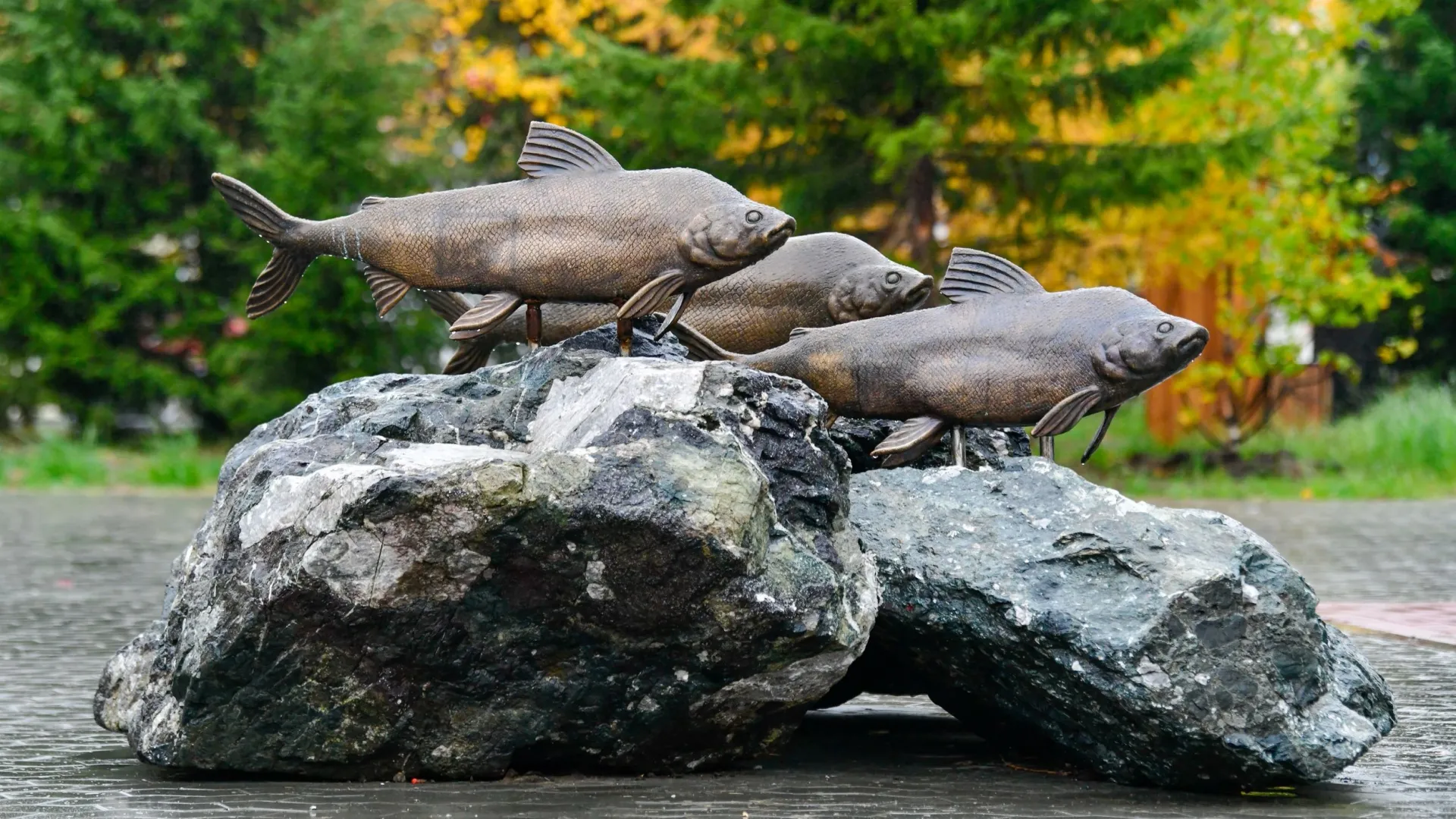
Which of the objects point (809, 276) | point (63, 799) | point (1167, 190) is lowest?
point (63, 799)

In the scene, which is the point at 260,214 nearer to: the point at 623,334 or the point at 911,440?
the point at 623,334

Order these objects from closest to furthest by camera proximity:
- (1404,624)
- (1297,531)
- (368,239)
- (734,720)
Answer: (734,720), (368,239), (1404,624), (1297,531)

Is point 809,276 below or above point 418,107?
below

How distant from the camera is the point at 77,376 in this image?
2138 cm

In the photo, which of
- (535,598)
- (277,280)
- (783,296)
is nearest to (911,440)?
(783,296)

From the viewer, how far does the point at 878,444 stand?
6.25 meters

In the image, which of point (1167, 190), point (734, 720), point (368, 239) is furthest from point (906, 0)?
point (734, 720)

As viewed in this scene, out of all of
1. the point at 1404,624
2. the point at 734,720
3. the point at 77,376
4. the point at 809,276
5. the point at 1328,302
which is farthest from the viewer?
the point at 77,376

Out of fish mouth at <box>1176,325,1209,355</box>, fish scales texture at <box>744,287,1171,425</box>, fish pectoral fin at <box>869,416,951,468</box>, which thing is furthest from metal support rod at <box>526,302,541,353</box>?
fish mouth at <box>1176,325,1209,355</box>

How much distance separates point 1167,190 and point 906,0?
3075 millimetres

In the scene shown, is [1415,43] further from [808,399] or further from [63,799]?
[63,799]

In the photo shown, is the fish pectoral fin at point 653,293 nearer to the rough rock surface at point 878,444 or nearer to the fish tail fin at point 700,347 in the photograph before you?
the fish tail fin at point 700,347

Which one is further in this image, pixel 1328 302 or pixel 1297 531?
pixel 1328 302

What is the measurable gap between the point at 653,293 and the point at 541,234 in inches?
19.3
